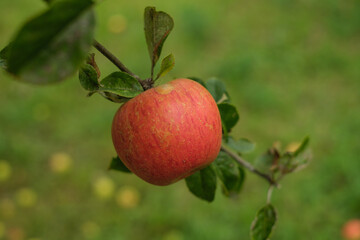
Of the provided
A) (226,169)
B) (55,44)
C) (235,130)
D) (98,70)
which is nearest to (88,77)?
(98,70)

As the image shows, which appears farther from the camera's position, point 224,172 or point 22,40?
point 224,172

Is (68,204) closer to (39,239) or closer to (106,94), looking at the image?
(39,239)

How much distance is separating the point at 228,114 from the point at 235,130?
5.06 ft

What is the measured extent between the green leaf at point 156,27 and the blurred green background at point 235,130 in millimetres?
1384

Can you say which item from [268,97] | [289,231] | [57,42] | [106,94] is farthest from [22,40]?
[268,97]

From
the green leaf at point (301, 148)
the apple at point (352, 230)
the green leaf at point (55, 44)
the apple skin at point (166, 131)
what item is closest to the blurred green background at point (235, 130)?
the apple at point (352, 230)

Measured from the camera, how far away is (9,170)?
2074 mm

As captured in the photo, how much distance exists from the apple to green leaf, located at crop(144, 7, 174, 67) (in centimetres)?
149

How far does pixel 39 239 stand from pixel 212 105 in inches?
61.2

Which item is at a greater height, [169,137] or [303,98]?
[169,137]

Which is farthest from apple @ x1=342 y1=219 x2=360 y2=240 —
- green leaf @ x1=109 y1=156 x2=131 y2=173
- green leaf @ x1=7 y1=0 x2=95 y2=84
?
green leaf @ x1=7 y1=0 x2=95 y2=84

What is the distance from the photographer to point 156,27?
0.55m

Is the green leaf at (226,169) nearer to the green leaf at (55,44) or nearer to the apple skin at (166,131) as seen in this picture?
the apple skin at (166,131)

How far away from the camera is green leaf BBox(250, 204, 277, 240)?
0.72 metres
